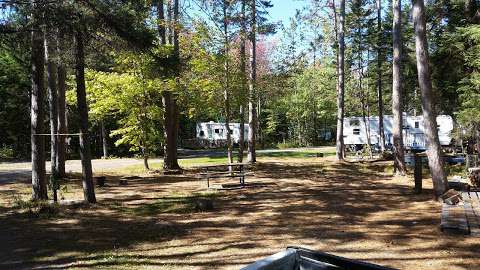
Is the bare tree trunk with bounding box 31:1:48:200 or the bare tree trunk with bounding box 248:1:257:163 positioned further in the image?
the bare tree trunk with bounding box 248:1:257:163

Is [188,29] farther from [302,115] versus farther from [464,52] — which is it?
[302,115]

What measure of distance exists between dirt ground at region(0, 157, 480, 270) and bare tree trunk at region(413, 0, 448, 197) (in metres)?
0.67

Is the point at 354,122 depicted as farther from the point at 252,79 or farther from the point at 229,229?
the point at 229,229

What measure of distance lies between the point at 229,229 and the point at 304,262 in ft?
14.9

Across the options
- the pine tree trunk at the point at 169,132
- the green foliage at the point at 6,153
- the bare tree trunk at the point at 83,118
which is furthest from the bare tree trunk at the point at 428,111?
the green foliage at the point at 6,153

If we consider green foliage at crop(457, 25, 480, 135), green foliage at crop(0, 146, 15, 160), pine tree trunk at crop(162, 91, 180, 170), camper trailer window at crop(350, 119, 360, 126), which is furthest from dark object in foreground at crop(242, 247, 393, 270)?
green foliage at crop(0, 146, 15, 160)

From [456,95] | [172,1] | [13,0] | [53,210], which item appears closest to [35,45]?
[13,0]

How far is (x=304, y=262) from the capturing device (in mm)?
4246

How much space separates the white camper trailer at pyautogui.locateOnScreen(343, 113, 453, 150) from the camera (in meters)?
31.7

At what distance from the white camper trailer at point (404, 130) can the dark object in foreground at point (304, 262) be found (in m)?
28.3

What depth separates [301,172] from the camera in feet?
64.7

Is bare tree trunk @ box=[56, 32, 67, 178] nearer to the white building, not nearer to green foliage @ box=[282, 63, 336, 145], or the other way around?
the white building

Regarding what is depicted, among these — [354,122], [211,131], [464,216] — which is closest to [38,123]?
[464,216]

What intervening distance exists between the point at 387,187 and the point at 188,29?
913 cm
